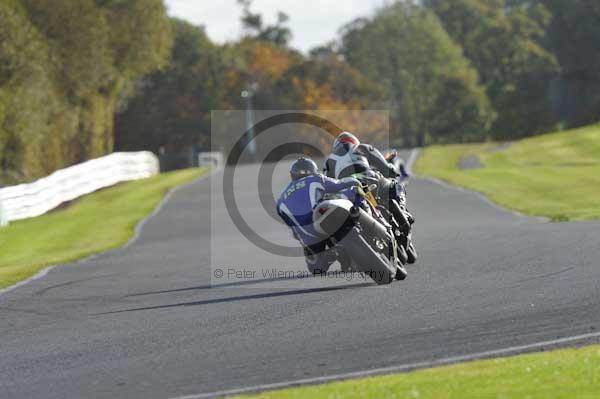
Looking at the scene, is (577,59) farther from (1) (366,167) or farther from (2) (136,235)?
(1) (366,167)

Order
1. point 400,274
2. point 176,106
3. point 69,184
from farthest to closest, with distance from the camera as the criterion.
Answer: point 176,106 → point 69,184 → point 400,274

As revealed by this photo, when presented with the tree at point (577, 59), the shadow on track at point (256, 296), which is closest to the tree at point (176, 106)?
the tree at point (577, 59)

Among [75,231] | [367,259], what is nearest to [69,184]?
[75,231]

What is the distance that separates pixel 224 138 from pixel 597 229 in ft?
242

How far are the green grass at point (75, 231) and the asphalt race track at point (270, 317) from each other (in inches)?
77.9

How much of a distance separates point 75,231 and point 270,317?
1823cm

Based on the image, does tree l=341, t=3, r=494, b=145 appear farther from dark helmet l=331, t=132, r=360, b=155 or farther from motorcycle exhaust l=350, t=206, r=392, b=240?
motorcycle exhaust l=350, t=206, r=392, b=240

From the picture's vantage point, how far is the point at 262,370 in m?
8.77

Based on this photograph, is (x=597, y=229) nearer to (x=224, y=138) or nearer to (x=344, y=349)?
(x=344, y=349)

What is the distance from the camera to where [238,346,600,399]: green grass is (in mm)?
7453

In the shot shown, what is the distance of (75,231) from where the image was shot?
28750mm

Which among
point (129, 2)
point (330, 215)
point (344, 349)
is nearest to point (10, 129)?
point (129, 2)

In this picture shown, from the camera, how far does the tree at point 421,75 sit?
97125 millimetres

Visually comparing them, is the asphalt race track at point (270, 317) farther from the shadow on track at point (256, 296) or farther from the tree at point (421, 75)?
the tree at point (421, 75)
